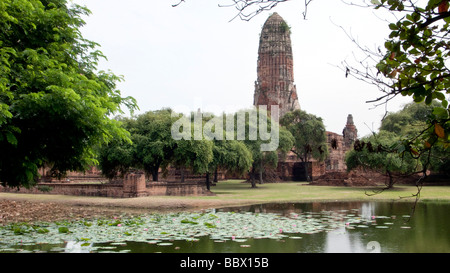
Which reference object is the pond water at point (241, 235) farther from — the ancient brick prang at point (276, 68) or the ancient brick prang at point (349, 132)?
the ancient brick prang at point (276, 68)

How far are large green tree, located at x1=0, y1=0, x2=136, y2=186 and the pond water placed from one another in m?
1.65

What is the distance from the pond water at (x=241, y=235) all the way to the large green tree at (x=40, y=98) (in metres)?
1.65

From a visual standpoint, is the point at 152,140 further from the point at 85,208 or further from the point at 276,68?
the point at 276,68

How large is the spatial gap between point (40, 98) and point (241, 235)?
513cm

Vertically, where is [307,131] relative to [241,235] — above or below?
above

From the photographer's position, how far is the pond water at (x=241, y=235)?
26.9 feet

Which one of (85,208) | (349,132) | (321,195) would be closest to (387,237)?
(85,208)

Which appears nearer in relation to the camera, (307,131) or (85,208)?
(85,208)

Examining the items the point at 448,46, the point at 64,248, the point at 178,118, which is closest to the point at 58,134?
the point at 64,248

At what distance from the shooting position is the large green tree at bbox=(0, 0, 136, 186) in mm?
8453

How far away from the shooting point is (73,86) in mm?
9242

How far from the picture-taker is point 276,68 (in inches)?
2653
